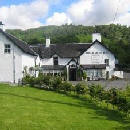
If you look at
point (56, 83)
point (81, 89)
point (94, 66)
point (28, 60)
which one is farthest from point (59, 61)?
point (81, 89)

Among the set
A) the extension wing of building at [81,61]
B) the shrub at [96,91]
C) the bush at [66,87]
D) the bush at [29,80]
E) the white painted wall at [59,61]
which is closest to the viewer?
the shrub at [96,91]

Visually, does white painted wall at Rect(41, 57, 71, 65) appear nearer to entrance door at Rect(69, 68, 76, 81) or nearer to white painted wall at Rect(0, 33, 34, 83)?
entrance door at Rect(69, 68, 76, 81)

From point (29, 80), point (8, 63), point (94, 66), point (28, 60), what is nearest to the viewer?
point (29, 80)

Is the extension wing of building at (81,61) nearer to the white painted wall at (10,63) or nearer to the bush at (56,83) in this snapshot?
the white painted wall at (10,63)

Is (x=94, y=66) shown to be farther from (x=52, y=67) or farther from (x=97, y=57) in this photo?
(x=52, y=67)

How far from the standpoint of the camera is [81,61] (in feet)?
195

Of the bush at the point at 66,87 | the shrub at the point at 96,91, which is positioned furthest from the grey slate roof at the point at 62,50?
the shrub at the point at 96,91

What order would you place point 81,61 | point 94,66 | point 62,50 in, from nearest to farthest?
1. point 94,66
2. point 81,61
3. point 62,50

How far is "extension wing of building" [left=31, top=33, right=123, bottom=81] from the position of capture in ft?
190

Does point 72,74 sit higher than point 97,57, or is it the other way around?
point 97,57

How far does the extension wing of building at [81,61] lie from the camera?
5797 cm

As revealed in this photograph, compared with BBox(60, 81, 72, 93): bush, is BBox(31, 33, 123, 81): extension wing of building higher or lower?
higher

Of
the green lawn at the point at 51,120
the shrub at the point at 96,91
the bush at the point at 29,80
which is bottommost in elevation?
the green lawn at the point at 51,120

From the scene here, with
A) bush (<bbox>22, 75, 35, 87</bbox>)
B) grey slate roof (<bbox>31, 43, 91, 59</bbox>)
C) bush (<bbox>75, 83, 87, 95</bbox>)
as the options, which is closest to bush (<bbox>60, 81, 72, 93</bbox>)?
bush (<bbox>75, 83, 87, 95</bbox>)
